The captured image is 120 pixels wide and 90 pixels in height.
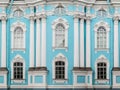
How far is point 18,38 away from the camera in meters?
47.7

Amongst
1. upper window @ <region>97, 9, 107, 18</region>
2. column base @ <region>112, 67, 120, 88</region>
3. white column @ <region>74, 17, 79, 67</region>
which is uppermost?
upper window @ <region>97, 9, 107, 18</region>

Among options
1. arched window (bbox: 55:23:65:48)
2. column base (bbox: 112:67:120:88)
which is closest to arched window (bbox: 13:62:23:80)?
arched window (bbox: 55:23:65:48)

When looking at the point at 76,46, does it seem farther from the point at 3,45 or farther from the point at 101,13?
the point at 3,45

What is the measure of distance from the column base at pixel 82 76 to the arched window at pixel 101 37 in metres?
2.58

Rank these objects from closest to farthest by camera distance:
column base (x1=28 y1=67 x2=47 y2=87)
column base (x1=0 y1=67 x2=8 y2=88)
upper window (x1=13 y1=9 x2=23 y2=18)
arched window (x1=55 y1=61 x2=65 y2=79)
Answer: column base (x1=28 y1=67 x2=47 y2=87)
arched window (x1=55 y1=61 x2=65 y2=79)
column base (x1=0 y1=67 x2=8 y2=88)
upper window (x1=13 y1=9 x2=23 y2=18)

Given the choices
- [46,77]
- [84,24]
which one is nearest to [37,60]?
[46,77]

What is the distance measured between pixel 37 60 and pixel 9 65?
285 centimetres

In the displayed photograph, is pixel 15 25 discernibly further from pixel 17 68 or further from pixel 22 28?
pixel 17 68

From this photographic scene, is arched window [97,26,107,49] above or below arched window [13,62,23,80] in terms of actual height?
above

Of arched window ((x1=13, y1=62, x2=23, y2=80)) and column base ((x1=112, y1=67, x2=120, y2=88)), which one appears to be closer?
column base ((x1=112, y1=67, x2=120, y2=88))

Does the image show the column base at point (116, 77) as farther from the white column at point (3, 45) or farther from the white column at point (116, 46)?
the white column at point (3, 45)

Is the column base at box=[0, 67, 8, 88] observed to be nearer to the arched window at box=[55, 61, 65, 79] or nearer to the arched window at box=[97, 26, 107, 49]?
the arched window at box=[55, 61, 65, 79]

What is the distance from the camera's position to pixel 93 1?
156 feet

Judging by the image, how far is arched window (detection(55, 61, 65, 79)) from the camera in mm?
46188
